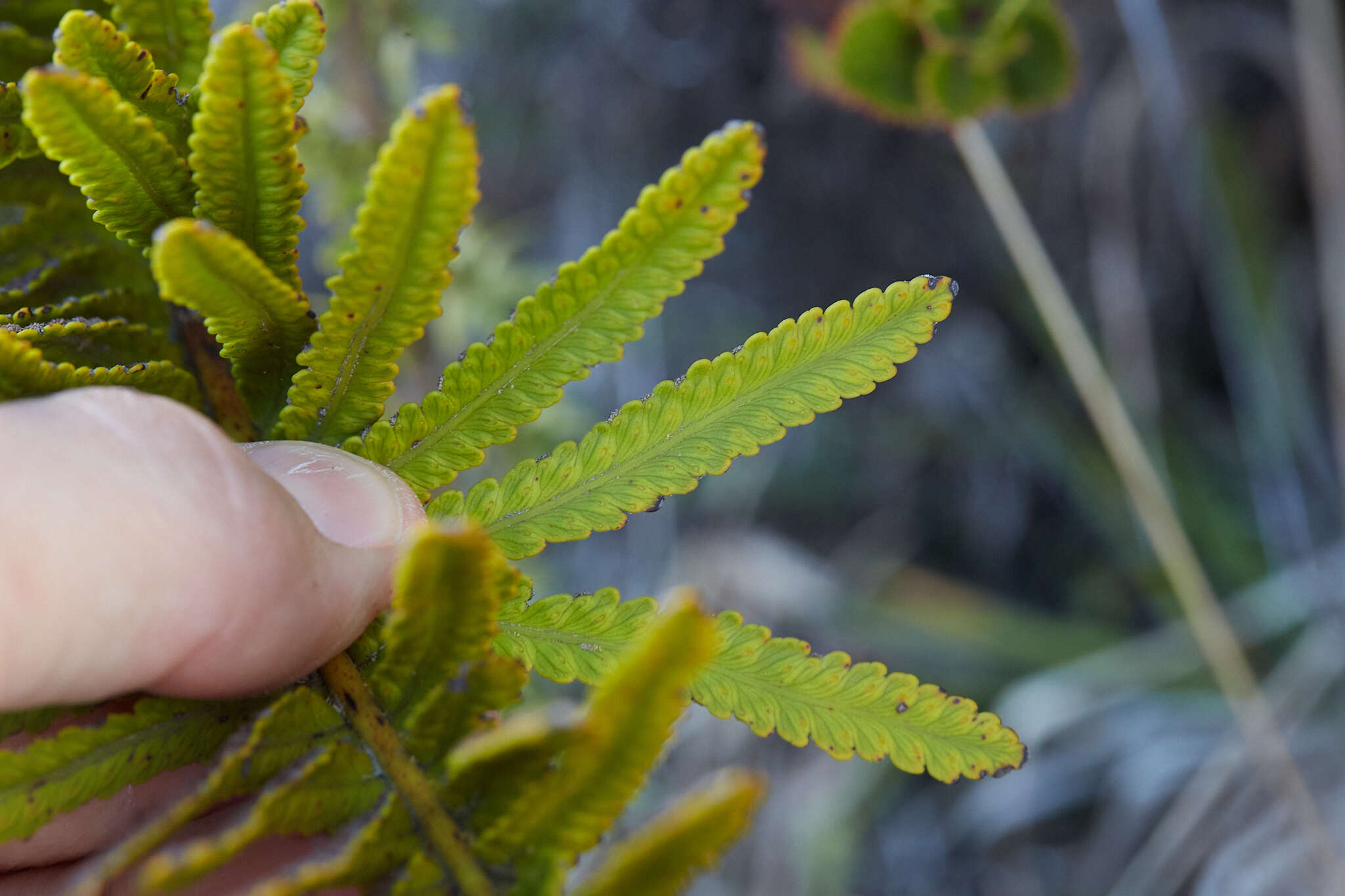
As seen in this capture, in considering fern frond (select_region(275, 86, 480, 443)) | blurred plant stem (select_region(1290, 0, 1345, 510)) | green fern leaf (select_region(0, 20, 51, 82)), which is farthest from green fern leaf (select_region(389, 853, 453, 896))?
blurred plant stem (select_region(1290, 0, 1345, 510))

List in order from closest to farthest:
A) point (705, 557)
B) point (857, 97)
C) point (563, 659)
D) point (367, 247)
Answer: point (367, 247) < point (563, 659) < point (857, 97) < point (705, 557)

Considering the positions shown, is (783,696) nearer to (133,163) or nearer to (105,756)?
(105,756)

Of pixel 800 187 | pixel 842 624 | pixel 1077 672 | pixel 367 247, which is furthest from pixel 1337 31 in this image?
pixel 367 247

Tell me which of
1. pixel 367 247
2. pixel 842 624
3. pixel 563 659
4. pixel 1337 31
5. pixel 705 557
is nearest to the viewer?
pixel 367 247

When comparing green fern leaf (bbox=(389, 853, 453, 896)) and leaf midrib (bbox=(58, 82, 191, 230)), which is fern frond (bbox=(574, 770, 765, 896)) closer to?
green fern leaf (bbox=(389, 853, 453, 896))

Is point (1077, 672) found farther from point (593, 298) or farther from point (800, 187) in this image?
point (593, 298)

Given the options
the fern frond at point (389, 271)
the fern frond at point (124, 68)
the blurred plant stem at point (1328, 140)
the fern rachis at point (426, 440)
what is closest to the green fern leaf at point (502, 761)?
the fern rachis at point (426, 440)
